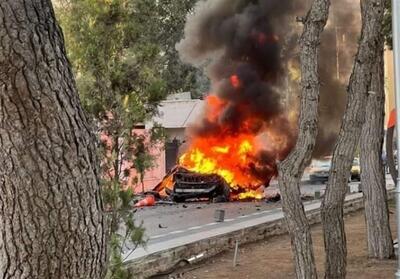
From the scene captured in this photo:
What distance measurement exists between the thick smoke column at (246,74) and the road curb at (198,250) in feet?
33.3

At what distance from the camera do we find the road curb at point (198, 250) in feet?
22.8

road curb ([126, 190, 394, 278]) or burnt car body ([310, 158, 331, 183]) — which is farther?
burnt car body ([310, 158, 331, 183])

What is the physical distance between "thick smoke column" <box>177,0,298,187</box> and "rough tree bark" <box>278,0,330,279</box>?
600 inches

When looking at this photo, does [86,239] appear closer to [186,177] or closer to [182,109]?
[186,177]

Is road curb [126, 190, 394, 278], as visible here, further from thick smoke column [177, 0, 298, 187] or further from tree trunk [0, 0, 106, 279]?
thick smoke column [177, 0, 298, 187]

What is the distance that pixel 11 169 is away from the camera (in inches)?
87.2

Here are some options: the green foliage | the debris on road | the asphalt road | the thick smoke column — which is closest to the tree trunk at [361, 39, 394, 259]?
the asphalt road

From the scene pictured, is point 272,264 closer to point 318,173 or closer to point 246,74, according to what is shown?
point 246,74

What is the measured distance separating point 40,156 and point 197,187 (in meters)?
17.7

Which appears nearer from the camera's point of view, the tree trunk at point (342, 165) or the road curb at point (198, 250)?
the tree trunk at point (342, 165)

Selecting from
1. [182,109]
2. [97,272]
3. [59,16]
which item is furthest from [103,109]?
[182,109]

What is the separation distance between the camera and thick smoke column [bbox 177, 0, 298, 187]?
2103cm

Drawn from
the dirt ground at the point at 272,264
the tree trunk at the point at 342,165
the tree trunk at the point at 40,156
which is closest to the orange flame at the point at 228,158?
the dirt ground at the point at 272,264

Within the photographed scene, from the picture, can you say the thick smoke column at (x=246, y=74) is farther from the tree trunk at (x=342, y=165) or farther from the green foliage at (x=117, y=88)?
the green foliage at (x=117, y=88)
